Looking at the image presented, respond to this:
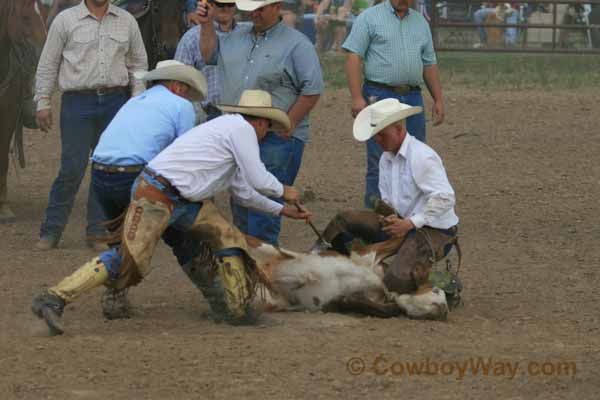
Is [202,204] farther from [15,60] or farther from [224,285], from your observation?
[15,60]

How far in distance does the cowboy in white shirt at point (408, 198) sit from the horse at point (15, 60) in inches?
155

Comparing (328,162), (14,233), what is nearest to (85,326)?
(14,233)

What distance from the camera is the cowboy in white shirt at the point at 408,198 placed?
751cm

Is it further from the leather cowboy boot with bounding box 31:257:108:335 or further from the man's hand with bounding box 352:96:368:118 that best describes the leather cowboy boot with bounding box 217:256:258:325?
the man's hand with bounding box 352:96:368:118

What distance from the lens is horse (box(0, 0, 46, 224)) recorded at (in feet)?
34.9

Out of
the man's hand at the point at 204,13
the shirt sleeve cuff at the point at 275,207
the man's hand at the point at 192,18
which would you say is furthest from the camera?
the man's hand at the point at 192,18

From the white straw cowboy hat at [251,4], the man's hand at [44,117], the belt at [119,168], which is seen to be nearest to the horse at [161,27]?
the man's hand at [44,117]

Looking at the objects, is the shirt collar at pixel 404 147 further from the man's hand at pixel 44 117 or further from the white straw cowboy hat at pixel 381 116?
the man's hand at pixel 44 117

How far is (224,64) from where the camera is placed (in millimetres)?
8594

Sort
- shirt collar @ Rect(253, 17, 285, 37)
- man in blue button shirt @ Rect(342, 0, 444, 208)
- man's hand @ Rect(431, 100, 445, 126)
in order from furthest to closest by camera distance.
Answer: man's hand @ Rect(431, 100, 445, 126), man in blue button shirt @ Rect(342, 0, 444, 208), shirt collar @ Rect(253, 17, 285, 37)

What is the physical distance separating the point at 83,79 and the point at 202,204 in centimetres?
259

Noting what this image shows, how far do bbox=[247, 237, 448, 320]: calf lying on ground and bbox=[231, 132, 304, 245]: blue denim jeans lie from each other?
77 cm

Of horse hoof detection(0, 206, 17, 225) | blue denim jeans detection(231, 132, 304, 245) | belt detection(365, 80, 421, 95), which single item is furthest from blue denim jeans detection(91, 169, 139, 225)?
horse hoof detection(0, 206, 17, 225)

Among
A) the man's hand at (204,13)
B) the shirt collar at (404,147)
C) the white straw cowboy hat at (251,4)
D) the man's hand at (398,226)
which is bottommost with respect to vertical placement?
the man's hand at (398,226)
